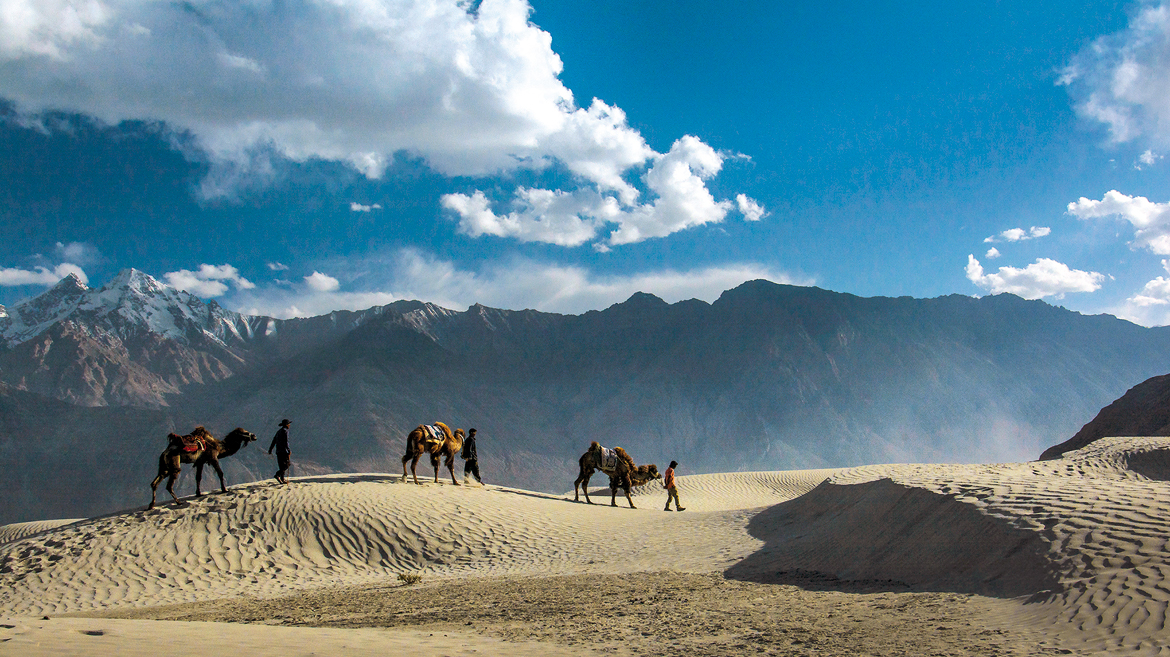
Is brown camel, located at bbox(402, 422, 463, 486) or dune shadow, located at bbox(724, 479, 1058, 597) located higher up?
brown camel, located at bbox(402, 422, 463, 486)

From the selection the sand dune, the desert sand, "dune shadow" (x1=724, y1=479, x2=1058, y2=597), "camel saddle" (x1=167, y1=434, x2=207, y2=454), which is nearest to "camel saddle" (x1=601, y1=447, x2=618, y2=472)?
the desert sand

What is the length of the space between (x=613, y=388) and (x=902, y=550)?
395 ft

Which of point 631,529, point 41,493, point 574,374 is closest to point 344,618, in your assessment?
point 631,529

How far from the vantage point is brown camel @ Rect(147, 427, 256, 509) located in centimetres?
1507

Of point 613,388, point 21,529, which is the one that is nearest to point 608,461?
point 21,529

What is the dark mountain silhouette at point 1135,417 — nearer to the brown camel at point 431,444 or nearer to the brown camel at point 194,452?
the brown camel at point 431,444

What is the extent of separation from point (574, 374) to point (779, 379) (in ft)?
131

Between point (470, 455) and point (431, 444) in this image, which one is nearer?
point (431, 444)

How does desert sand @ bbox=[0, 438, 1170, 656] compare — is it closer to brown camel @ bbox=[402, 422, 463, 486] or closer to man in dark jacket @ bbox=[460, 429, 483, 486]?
brown camel @ bbox=[402, 422, 463, 486]

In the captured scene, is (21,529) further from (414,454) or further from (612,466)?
(612,466)

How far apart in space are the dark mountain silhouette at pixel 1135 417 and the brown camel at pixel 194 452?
33.4 metres

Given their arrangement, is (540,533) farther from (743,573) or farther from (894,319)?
(894,319)

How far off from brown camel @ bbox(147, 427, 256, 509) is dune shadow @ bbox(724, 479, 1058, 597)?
11.7 meters

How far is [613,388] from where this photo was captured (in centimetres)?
13000
